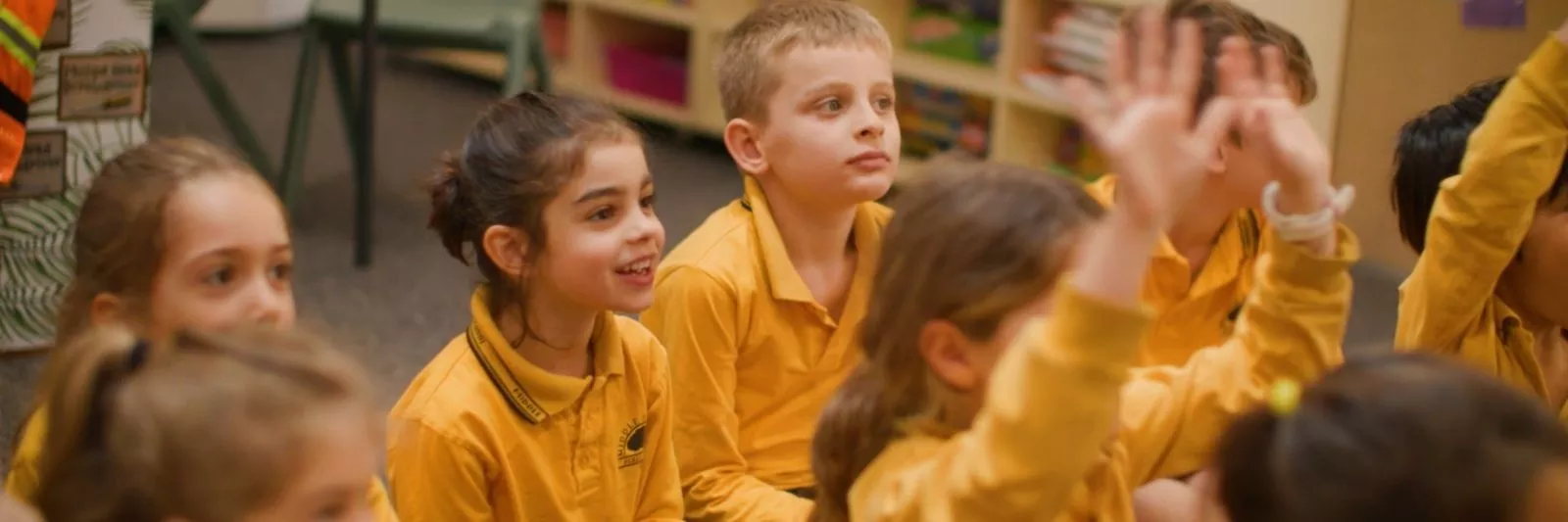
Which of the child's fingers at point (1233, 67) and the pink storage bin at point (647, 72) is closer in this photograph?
the child's fingers at point (1233, 67)

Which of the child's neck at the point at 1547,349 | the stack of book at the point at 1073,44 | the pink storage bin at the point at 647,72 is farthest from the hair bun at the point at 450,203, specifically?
the pink storage bin at the point at 647,72

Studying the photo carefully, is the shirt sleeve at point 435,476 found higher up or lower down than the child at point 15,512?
lower down

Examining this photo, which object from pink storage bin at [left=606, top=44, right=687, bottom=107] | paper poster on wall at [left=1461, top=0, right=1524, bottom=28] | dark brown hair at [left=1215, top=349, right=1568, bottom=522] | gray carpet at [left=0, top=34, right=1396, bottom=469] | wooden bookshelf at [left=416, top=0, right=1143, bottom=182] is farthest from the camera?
pink storage bin at [left=606, top=44, right=687, bottom=107]

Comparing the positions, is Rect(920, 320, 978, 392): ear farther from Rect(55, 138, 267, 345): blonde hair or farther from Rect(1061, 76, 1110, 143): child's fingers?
Rect(55, 138, 267, 345): blonde hair

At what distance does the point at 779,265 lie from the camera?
164 cm

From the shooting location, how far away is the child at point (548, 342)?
1399mm

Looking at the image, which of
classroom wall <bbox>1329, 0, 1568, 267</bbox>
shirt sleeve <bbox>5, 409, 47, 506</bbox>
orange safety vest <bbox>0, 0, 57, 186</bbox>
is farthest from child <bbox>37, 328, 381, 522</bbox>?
classroom wall <bbox>1329, 0, 1568, 267</bbox>

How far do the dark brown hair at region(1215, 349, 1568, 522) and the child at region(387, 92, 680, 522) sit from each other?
0.74m

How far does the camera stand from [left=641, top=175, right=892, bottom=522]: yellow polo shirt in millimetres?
1604

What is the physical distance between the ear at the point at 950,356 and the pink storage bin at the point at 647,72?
3.02 metres

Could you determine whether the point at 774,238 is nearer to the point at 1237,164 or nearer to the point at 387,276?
the point at 1237,164

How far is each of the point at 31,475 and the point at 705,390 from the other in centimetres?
63

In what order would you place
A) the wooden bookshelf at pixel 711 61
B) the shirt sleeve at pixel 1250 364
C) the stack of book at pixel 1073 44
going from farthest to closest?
the wooden bookshelf at pixel 711 61 → the stack of book at pixel 1073 44 → the shirt sleeve at pixel 1250 364

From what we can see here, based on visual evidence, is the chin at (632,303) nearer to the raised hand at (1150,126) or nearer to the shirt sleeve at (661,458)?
the shirt sleeve at (661,458)
